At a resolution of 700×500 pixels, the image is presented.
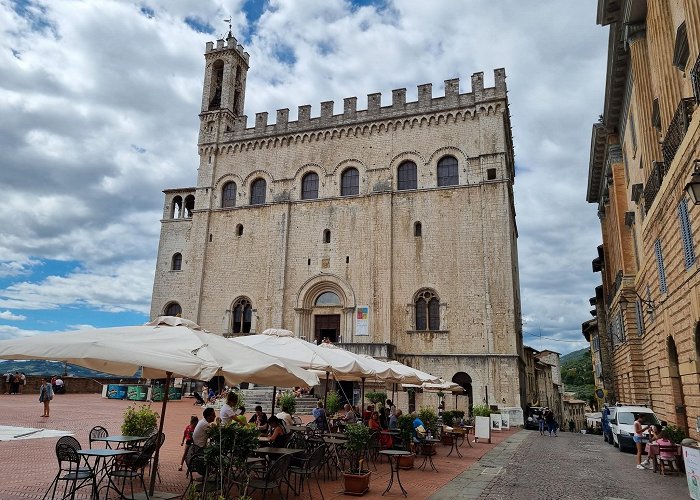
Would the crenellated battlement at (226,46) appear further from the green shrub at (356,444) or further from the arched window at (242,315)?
the green shrub at (356,444)

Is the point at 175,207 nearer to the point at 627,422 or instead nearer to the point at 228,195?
the point at 228,195

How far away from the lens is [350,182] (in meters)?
30.9

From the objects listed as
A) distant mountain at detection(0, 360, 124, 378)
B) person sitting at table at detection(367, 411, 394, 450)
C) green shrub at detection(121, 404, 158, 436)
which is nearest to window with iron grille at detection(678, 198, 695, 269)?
person sitting at table at detection(367, 411, 394, 450)

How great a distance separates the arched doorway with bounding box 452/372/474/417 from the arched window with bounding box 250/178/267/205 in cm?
1655

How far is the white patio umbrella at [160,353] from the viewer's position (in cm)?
627

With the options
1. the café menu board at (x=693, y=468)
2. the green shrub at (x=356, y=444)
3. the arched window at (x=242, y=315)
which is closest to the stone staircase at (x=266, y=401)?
the arched window at (x=242, y=315)

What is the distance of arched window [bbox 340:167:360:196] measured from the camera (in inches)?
1208

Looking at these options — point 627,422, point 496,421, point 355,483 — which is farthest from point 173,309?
point 355,483

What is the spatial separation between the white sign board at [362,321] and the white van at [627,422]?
13585mm

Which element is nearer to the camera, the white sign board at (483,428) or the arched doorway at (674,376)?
the arched doorway at (674,376)

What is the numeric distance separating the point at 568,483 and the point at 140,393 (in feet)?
77.8

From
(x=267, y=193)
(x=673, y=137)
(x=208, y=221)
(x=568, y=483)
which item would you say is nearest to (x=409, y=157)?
(x=267, y=193)

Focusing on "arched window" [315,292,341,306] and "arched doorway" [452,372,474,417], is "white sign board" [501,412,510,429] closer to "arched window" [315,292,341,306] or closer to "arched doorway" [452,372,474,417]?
"arched doorway" [452,372,474,417]

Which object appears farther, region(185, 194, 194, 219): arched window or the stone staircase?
region(185, 194, 194, 219): arched window
